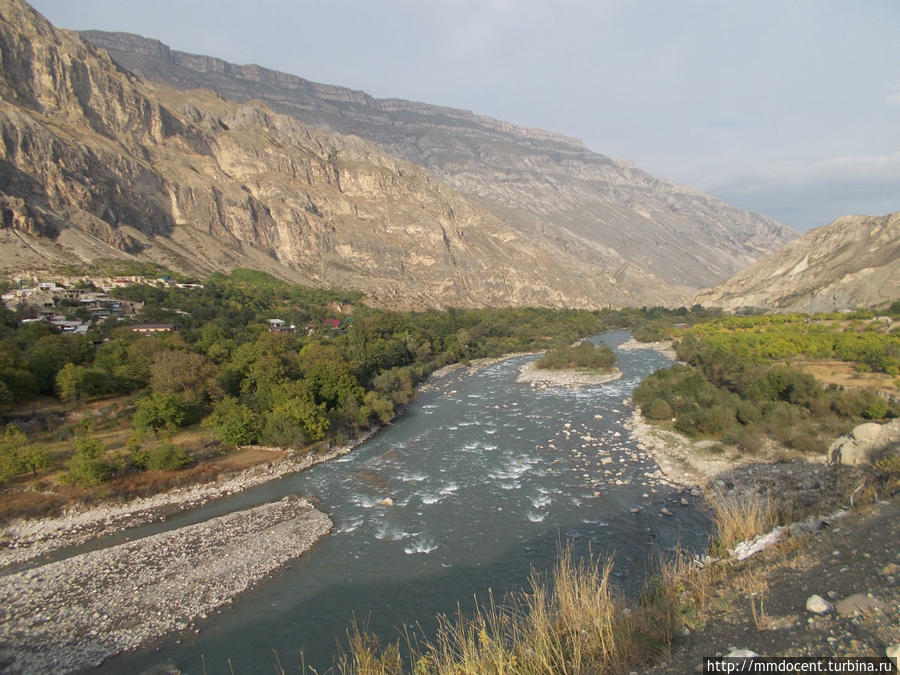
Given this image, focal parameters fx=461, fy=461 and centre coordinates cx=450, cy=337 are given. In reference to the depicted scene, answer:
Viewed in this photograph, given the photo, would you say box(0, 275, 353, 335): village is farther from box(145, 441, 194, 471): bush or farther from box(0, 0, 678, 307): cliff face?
box(145, 441, 194, 471): bush

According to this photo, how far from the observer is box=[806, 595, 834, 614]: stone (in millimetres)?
4621

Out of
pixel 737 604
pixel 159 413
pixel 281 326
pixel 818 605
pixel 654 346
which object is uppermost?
pixel 281 326

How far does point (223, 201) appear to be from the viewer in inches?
3684

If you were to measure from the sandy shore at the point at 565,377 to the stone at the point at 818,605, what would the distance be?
31.9 meters

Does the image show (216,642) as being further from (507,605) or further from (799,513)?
(799,513)

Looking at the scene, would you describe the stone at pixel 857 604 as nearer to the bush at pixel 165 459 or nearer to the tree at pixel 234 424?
the bush at pixel 165 459

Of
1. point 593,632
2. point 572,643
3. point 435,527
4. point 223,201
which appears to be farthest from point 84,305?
point 593,632

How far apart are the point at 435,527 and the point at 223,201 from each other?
96750 millimetres

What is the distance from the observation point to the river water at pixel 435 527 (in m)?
10.9

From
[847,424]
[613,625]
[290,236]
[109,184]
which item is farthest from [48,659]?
[290,236]

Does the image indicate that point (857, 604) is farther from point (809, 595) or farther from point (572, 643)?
point (572, 643)

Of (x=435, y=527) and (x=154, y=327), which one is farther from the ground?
(x=154, y=327)

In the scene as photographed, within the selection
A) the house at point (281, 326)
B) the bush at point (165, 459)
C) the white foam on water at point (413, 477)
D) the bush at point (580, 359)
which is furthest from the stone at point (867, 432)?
the house at point (281, 326)

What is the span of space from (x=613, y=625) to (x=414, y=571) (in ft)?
26.9
